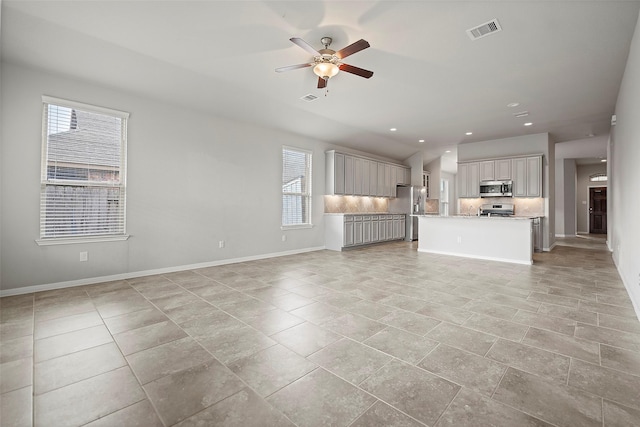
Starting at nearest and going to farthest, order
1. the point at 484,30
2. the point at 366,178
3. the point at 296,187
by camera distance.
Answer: the point at 484,30
the point at 296,187
the point at 366,178

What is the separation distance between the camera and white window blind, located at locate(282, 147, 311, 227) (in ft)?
22.6

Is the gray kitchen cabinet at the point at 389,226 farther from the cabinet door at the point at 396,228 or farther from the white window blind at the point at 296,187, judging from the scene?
the white window blind at the point at 296,187

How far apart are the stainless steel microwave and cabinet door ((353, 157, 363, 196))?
11.4ft

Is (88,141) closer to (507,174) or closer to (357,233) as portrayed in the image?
(357,233)

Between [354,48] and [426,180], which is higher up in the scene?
[354,48]

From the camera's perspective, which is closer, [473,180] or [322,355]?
[322,355]

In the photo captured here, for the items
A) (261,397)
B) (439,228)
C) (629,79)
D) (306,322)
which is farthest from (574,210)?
(261,397)

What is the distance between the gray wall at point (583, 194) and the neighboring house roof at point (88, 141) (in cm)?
1644

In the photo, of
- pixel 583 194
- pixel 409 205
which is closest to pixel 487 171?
pixel 409 205

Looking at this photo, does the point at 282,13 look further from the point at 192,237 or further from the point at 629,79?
the point at 629,79

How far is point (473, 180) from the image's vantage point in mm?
8359

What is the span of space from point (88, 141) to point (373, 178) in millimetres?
6877

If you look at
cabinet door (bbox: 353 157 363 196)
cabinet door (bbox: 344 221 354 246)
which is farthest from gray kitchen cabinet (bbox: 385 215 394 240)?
cabinet door (bbox: 344 221 354 246)

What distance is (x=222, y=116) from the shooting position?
18.4 feet
